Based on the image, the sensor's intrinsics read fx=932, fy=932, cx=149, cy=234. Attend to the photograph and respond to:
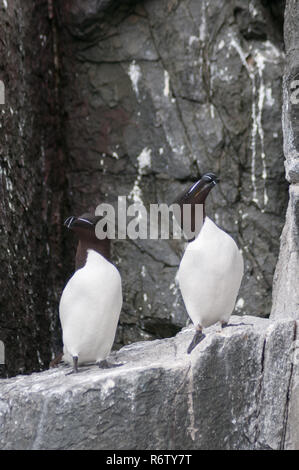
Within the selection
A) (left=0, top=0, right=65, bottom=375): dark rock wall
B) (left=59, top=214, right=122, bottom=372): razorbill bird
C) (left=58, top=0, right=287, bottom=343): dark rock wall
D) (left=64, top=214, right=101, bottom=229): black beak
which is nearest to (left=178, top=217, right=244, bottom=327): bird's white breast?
(left=59, top=214, right=122, bottom=372): razorbill bird

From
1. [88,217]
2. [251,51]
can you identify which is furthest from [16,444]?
[251,51]

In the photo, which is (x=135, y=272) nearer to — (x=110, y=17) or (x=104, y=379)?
(x=110, y=17)

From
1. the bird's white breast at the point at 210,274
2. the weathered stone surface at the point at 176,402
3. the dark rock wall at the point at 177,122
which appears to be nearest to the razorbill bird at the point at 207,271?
the bird's white breast at the point at 210,274

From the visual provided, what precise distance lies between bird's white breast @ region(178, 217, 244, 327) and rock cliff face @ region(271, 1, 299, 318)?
0.46 metres

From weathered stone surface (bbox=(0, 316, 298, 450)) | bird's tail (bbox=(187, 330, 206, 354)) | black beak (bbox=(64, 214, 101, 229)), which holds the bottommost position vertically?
weathered stone surface (bbox=(0, 316, 298, 450))

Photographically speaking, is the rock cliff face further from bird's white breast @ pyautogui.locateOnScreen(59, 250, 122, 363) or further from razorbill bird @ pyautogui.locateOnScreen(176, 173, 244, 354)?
bird's white breast @ pyautogui.locateOnScreen(59, 250, 122, 363)

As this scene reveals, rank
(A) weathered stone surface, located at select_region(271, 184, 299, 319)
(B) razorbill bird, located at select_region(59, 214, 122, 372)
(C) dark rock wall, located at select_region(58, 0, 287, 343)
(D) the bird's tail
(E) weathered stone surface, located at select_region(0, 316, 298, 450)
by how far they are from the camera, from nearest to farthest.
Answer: (E) weathered stone surface, located at select_region(0, 316, 298, 450) → (D) the bird's tail → (B) razorbill bird, located at select_region(59, 214, 122, 372) → (A) weathered stone surface, located at select_region(271, 184, 299, 319) → (C) dark rock wall, located at select_region(58, 0, 287, 343)

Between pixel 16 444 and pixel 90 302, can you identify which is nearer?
pixel 16 444

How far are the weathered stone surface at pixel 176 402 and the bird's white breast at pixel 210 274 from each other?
0.35m

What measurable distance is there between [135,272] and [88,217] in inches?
84.4

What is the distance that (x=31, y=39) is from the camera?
6.34 metres

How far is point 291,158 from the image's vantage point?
15.7ft

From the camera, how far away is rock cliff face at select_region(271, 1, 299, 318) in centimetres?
473

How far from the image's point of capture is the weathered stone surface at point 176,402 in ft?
12.3
